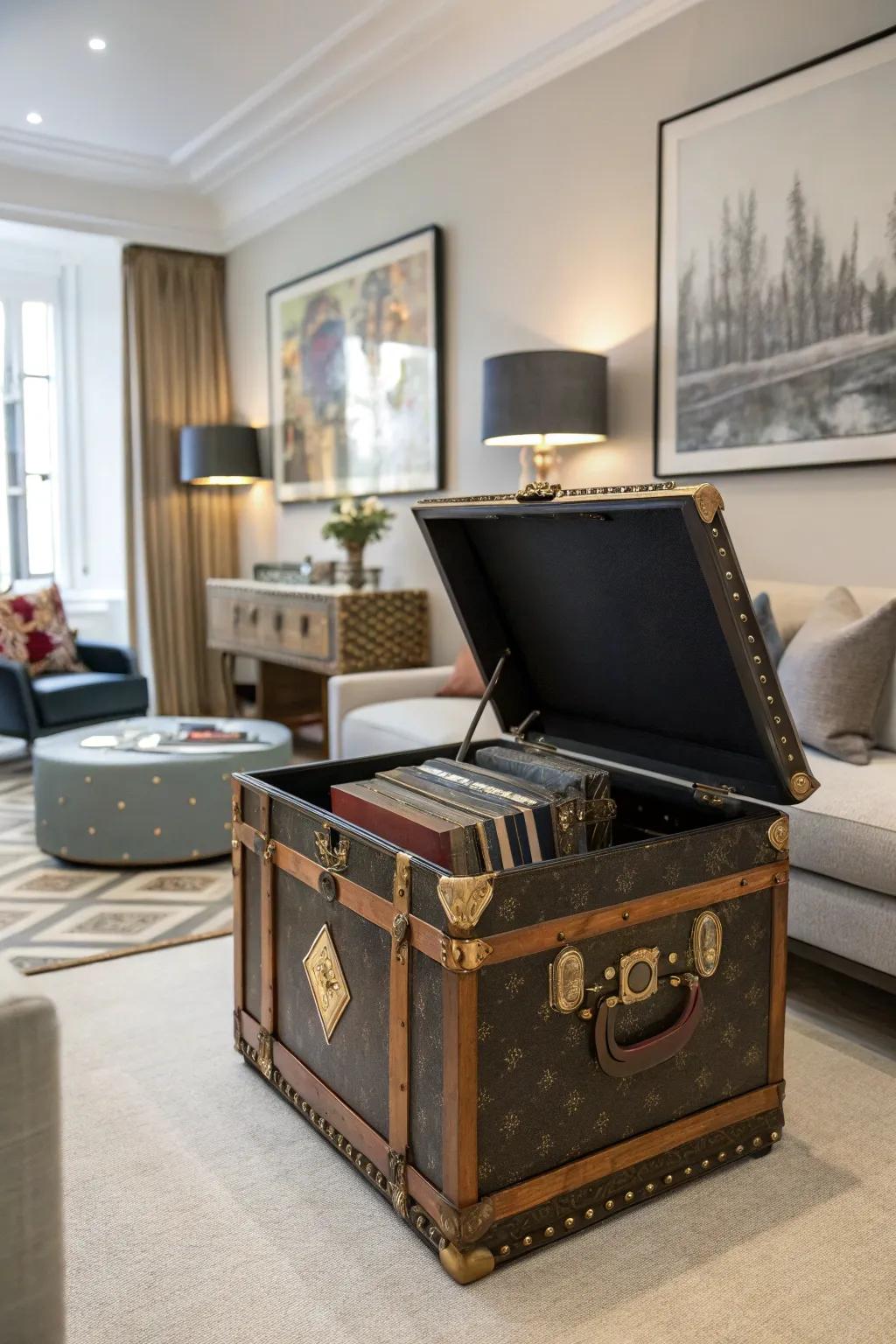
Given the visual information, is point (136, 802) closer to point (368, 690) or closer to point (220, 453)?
point (368, 690)

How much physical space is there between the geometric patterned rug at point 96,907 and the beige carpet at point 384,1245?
775 mm

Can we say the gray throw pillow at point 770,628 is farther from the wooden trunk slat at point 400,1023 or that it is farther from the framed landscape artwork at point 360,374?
the framed landscape artwork at point 360,374

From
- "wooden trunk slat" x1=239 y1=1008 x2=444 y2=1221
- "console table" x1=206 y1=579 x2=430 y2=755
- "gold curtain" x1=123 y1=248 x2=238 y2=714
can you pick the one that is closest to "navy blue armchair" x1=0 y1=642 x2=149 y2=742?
"console table" x1=206 y1=579 x2=430 y2=755

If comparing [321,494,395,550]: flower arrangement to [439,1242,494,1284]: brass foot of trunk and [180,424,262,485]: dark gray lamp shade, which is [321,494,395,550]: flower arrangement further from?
[439,1242,494,1284]: brass foot of trunk

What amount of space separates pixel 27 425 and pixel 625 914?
627 centimetres

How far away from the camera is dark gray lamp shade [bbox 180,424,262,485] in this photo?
20.3 feet

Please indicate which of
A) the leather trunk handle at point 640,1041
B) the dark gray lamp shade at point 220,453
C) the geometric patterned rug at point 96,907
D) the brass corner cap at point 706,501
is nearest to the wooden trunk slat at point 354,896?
the leather trunk handle at point 640,1041

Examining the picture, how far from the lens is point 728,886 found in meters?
1.78

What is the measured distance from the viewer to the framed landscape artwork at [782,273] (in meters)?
3.03

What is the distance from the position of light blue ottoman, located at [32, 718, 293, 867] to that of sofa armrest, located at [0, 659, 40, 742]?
4.60 ft

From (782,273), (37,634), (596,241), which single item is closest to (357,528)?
(596,241)

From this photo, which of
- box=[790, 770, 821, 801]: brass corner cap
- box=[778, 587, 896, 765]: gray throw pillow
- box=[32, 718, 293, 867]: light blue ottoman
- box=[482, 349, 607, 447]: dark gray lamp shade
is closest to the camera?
box=[790, 770, 821, 801]: brass corner cap

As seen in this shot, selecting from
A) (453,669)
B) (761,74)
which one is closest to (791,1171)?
(453,669)

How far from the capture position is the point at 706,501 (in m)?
1.52
